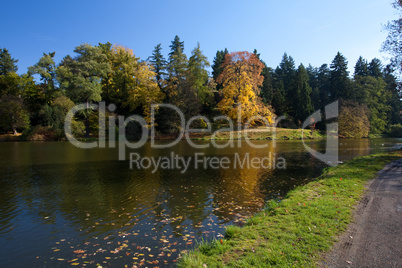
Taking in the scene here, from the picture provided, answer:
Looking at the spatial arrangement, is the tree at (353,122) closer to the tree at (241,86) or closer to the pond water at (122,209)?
the tree at (241,86)

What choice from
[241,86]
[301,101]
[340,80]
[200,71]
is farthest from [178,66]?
[340,80]

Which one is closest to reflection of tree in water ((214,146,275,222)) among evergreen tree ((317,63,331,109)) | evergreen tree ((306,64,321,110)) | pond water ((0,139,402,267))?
pond water ((0,139,402,267))

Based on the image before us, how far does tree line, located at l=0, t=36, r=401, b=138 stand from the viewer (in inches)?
1554

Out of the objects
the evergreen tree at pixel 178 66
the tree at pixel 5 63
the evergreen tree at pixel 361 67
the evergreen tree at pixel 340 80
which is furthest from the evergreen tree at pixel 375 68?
the tree at pixel 5 63

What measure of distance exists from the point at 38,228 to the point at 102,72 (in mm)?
40354

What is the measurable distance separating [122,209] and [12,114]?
41.7 m

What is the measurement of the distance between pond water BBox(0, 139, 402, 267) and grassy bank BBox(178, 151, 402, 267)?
0.79 meters

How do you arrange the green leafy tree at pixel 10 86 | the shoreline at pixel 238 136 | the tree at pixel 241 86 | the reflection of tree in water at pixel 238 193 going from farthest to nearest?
the green leafy tree at pixel 10 86
the tree at pixel 241 86
the shoreline at pixel 238 136
the reflection of tree in water at pixel 238 193

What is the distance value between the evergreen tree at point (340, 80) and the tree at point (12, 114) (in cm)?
5890

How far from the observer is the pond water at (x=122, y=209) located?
516 centimetres

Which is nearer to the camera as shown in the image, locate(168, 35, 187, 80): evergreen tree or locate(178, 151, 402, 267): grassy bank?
locate(178, 151, 402, 267): grassy bank

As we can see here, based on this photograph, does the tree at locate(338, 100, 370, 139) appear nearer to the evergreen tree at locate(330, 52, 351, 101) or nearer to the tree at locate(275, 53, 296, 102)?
the evergreen tree at locate(330, 52, 351, 101)

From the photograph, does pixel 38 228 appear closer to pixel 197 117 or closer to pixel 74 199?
pixel 74 199

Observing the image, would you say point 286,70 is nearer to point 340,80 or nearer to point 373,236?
point 340,80
